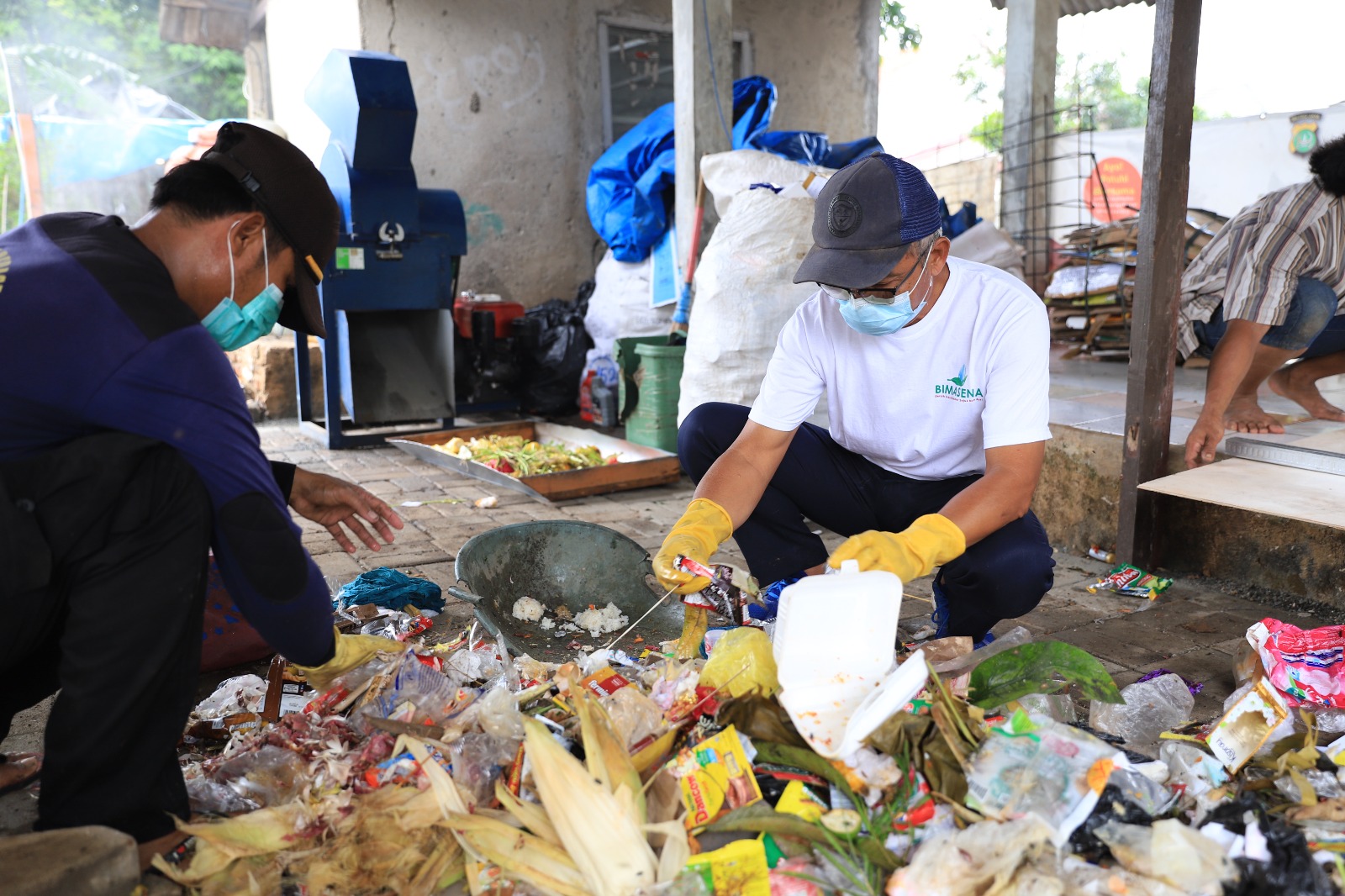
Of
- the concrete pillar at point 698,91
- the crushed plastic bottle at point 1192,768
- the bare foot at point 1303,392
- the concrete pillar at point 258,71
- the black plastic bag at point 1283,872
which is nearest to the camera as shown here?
the black plastic bag at point 1283,872

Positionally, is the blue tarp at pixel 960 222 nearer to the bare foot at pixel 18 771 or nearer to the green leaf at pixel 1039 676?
the green leaf at pixel 1039 676

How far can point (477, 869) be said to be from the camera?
5.08 feet

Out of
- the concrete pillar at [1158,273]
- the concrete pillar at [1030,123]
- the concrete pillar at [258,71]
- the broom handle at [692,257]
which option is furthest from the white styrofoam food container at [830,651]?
the concrete pillar at [258,71]

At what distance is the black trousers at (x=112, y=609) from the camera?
1.53 meters

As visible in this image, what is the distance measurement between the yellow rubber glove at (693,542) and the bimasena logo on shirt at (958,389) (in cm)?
63

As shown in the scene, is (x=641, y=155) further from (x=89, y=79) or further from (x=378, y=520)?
(x=89, y=79)

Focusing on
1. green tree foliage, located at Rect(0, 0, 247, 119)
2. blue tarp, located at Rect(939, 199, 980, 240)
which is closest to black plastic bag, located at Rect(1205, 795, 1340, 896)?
blue tarp, located at Rect(939, 199, 980, 240)

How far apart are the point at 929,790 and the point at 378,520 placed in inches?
49.6

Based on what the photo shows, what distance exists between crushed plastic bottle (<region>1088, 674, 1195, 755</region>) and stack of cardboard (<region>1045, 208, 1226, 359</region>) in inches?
185

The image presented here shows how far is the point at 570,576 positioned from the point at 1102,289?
5124 mm

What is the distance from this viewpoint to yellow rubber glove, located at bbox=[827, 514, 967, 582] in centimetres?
193

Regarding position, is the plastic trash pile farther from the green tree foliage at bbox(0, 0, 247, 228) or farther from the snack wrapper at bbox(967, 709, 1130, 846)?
the green tree foliage at bbox(0, 0, 247, 228)

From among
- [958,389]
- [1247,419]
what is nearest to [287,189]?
[958,389]

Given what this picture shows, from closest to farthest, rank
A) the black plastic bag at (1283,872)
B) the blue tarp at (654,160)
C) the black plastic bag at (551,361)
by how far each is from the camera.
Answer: the black plastic bag at (1283,872)
the blue tarp at (654,160)
the black plastic bag at (551,361)
